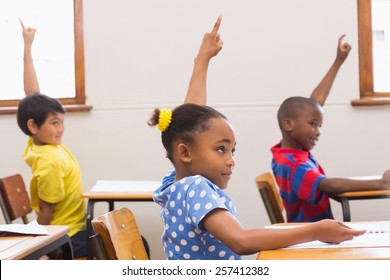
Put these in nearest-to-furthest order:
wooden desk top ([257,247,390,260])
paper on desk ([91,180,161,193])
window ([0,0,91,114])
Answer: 1. wooden desk top ([257,247,390,260])
2. paper on desk ([91,180,161,193])
3. window ([0,0,91,114])

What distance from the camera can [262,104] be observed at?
12.8 ft

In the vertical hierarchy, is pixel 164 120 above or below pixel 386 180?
above

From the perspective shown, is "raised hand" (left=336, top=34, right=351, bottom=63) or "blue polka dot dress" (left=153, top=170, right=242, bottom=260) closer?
"blue polka dot dress" (left=153, top=170, right=242, bottom=260)

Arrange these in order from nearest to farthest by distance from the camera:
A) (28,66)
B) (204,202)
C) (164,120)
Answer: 1. (204,202)
2. (164,120)
3. (28,66)

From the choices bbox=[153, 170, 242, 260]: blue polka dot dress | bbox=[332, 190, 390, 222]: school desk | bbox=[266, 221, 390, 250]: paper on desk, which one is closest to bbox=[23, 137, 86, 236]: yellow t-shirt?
bbox=[332, 190, 390, 222]: school desk

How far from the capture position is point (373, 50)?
391 cm

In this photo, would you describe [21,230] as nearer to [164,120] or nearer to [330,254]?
[164,120]

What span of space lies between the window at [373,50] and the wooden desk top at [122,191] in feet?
4.56

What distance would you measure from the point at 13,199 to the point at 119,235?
1.49 m

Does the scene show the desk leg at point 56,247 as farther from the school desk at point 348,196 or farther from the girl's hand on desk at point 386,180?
the girl's hand on desk at point 386,180

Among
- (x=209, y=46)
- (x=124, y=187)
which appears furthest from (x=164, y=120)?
(x=124, y=187)

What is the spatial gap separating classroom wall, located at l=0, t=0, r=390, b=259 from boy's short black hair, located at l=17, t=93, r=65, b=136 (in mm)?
770

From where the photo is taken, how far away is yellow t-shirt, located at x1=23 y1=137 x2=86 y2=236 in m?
2.92

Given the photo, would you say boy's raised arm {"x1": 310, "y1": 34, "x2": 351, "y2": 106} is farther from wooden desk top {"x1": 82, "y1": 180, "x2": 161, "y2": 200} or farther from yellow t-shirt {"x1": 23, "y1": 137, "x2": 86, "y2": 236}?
yellow t-shirt {"x1": 23, "y1": 137, "x2": 86, "y2": 236}
